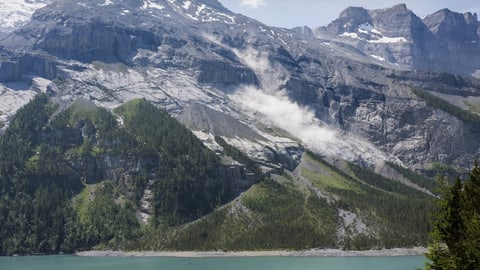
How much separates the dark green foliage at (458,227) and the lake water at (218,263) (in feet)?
361

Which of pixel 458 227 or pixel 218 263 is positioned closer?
pixel 458 227

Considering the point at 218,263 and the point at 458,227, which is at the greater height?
the point at 458,227

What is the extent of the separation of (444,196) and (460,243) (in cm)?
489

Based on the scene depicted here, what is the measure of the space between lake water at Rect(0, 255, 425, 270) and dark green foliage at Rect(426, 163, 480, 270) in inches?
4330

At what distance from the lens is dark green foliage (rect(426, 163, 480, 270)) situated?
3866cm

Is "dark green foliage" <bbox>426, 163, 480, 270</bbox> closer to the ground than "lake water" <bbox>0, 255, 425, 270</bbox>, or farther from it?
farther from it

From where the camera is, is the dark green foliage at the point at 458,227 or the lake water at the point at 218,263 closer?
the dark green foliage at the point at 458,227

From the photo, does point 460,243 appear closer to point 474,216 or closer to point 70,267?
point 474,216

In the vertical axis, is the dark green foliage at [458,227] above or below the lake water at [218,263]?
above

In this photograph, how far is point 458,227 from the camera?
140 ft

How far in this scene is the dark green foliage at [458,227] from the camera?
38656 millimetres

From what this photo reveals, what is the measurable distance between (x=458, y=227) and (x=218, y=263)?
139 metres

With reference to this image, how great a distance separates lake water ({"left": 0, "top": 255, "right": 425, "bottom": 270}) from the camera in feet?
520

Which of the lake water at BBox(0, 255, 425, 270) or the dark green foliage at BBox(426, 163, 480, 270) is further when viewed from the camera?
the lake water at BBox(0, 255, 425, 270)
